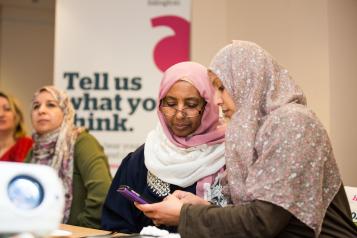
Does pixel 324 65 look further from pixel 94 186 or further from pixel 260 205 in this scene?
pixel 260 205

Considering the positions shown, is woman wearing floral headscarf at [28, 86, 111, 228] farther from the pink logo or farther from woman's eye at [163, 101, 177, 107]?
the pink logo

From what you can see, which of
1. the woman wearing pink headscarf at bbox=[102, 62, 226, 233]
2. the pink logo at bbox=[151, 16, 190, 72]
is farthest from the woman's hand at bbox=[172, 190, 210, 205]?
the pink logo at bbox=[151, 16, 190, 72]

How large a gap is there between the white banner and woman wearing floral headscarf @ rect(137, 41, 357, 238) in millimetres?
2003

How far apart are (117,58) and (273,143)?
2.33 m

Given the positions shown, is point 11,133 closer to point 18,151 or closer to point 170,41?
point 18,151

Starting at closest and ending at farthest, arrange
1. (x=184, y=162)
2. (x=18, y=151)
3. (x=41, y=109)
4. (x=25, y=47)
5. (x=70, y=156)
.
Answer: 1. (x=184, y=162)
2. (x=70, y=156)
3. (x=41, y=109)
4. (x=18, y=151)
5. (x=25, y=47)

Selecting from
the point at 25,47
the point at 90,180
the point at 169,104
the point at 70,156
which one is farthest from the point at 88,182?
the point at 25,47

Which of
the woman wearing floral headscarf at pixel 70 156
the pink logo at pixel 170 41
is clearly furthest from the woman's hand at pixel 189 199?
the pink logo at pixel 170 41

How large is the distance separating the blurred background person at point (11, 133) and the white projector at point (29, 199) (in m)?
2.20

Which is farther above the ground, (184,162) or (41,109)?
(41,109)

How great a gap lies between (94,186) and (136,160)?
24.0 inches

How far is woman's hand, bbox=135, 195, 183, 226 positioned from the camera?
1216 millimetres

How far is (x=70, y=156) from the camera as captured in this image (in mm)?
2404

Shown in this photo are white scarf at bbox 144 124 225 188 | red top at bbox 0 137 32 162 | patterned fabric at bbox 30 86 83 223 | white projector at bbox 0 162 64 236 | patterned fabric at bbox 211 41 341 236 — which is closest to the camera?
white projector at bbox 0 162 64 236
